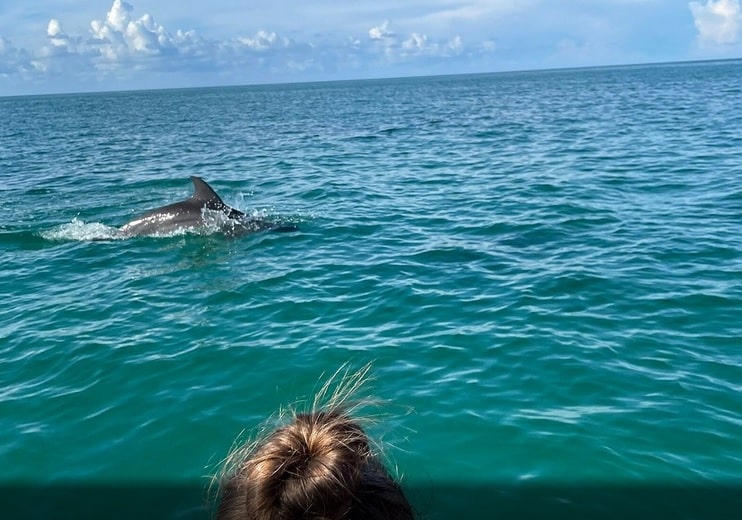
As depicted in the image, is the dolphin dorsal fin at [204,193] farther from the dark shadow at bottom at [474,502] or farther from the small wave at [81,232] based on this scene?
the dark shadow at bottom at [474,502]

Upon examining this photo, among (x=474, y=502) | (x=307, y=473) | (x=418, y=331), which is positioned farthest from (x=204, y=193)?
(x=307, y=473)

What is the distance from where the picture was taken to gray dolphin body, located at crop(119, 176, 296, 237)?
14836 millimetres

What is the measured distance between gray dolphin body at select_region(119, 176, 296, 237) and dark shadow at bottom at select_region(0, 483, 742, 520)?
903cm

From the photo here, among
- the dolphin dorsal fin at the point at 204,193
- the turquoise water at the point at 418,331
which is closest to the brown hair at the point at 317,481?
the turquoise water at the point at 418,331

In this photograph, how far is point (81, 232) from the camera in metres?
15.4

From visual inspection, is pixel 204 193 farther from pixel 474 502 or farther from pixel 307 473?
pixel 307 473

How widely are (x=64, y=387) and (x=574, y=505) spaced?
5.41m

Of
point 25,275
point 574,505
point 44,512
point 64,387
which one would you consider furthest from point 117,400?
point 25,275

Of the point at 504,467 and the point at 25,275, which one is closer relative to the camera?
the point at 504,467

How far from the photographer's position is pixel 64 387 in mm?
8008

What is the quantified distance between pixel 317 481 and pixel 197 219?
1371cm

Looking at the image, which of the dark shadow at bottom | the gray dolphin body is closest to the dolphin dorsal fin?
the gray dolphin body

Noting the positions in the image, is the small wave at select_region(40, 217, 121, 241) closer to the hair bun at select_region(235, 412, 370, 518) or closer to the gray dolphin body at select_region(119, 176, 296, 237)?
the gray dolphin body at select_region(119, 176, 296, 237)

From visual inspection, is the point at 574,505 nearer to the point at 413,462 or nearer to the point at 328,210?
the point at 413,462
